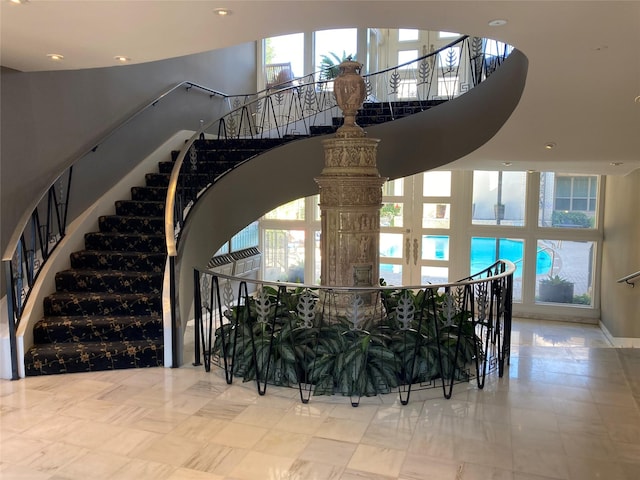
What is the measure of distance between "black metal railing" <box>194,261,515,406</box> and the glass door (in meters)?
7.07

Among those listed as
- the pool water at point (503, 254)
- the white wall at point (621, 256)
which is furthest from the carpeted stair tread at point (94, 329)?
the pool water at point (503, 254)

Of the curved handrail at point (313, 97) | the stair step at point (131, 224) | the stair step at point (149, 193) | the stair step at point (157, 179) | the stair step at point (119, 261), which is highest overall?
the curved handrail at point (313, 97)

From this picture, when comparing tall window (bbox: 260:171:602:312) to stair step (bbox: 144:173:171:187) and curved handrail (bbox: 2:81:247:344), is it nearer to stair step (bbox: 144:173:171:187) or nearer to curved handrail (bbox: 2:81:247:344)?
stair step (bbox: 144:173:171:187)

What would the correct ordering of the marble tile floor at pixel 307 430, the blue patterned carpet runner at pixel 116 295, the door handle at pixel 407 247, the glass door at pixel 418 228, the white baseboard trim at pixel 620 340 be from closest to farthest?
the marble tile floor at pixel 307 430 → the blue patterned carpet runner at pixel 116 295 → the white baseboard trim at pixel 620 340 → the glass door at pixel 418 228 → the door handle at pixel 407 247

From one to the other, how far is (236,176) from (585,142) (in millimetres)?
4320

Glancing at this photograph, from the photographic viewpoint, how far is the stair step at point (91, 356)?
4.71 meters

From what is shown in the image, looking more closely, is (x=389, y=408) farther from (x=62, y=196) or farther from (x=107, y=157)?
(x=107, y=157)

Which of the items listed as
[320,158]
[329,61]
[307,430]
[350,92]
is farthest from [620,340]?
A: [329,61]

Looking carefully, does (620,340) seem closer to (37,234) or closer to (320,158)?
(320,158)

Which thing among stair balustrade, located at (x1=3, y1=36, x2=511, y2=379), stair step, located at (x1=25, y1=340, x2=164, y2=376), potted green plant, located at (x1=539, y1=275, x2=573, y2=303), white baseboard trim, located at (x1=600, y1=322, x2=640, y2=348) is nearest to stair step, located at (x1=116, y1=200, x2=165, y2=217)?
stair balustrade, located at (x1=3, y1=36, x2=511, y2=379)

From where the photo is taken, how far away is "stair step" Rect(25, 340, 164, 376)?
4.71 meters

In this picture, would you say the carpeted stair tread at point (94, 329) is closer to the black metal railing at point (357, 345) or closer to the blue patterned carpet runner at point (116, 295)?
the blue patterned carpet runner at point (116, 295)

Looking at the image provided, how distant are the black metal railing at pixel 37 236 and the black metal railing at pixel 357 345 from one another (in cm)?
162

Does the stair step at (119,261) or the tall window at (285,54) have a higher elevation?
the tall window at (285,54)
